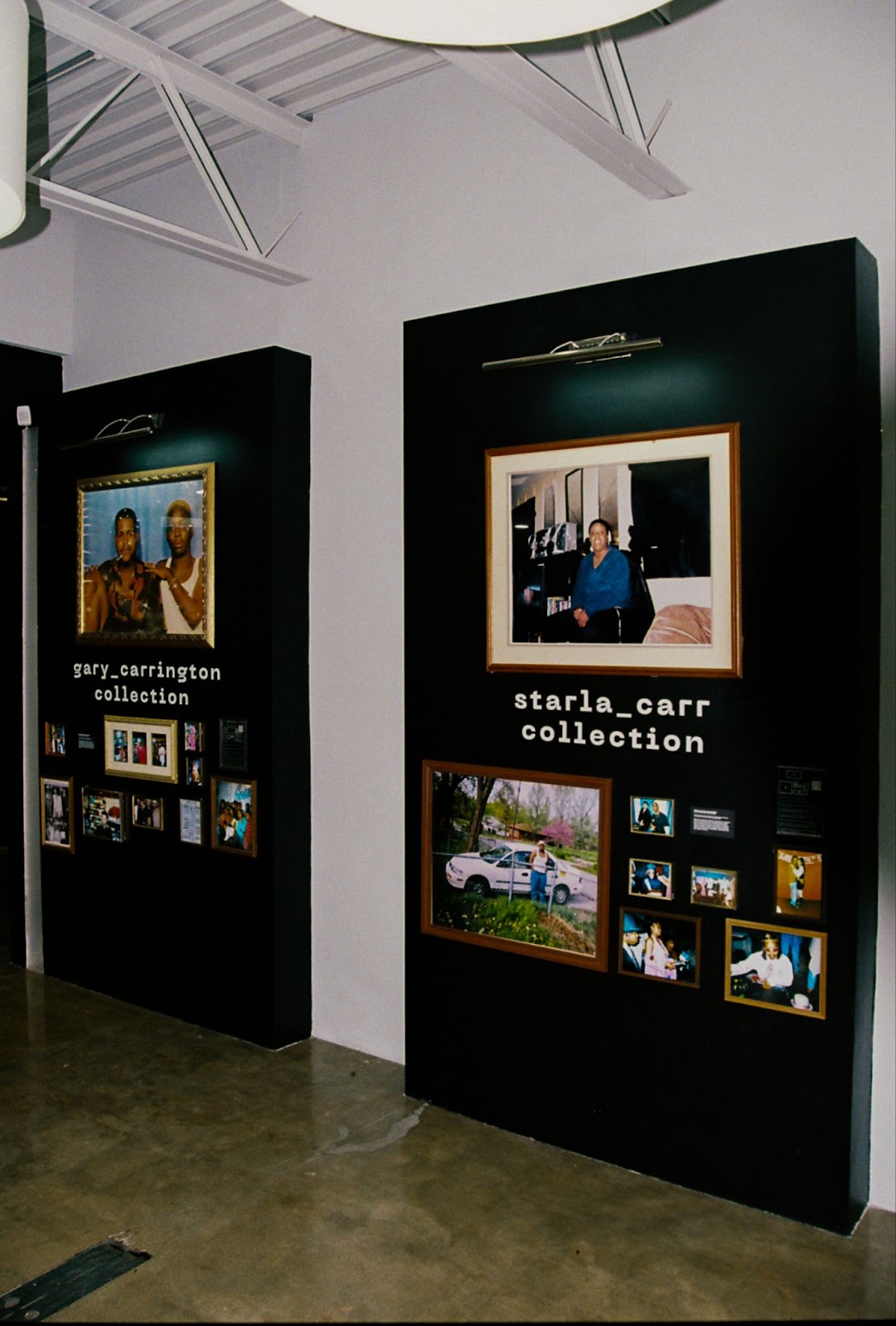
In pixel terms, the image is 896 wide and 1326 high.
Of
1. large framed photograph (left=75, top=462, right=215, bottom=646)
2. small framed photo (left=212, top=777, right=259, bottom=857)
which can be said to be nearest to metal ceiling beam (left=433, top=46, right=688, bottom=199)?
large framed photograph (left=75, top=462, right=215, bottom=646)

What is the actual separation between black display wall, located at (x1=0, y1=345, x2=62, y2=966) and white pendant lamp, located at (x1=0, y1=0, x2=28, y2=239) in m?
3.89

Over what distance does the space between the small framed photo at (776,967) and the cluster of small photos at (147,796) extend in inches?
85.8

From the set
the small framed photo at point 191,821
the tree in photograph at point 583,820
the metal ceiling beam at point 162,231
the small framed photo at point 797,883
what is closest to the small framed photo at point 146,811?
the small framed photo at point 191,821

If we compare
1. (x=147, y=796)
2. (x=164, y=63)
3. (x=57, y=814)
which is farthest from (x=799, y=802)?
(x=57, y=814)

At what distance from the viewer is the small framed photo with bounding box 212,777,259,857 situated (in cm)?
479

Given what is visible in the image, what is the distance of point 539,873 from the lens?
3879 mm

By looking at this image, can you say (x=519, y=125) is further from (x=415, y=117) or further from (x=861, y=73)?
(x=861, y=73)

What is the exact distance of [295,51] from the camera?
14.2 feet

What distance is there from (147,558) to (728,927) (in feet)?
10.3

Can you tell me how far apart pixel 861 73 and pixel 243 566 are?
2935mm

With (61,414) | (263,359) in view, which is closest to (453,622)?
(263,359)

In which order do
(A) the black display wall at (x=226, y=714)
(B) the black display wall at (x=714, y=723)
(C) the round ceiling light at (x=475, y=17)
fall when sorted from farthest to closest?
(A) the black display wall at (x=226, y=714) → (B) the black display wall at (x=714, y=723) → (C) the round ceiling light at (x=475, y=17)

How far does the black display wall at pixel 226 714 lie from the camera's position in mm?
4734

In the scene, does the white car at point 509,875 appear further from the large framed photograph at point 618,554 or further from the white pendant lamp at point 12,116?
the white pendant lamp at point 12,116
